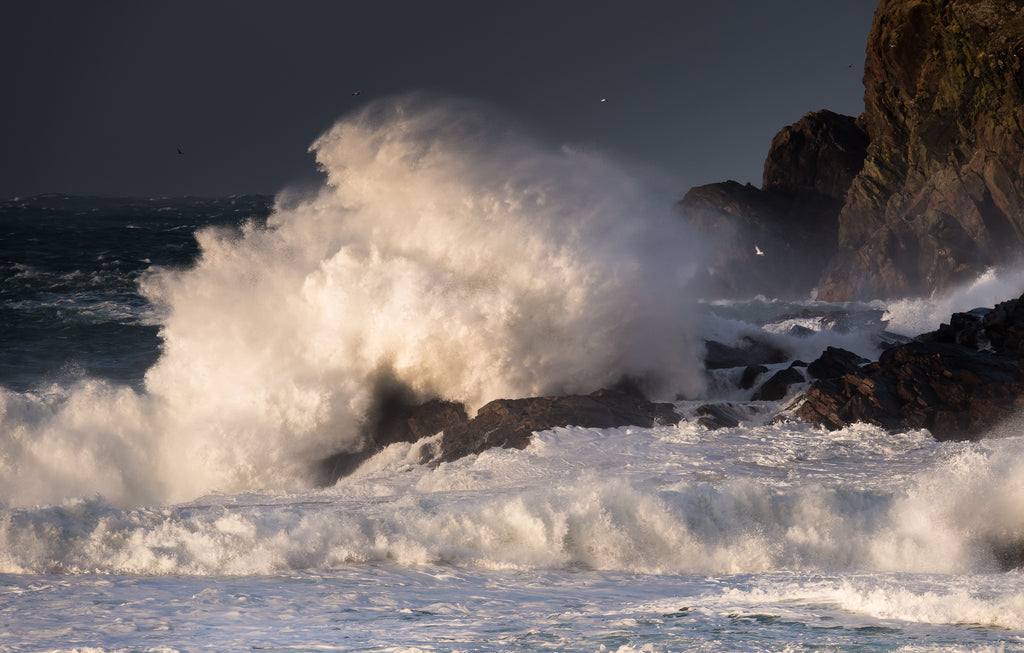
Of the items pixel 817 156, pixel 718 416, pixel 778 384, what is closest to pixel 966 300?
pixel 778 384

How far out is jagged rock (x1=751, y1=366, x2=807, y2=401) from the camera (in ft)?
43.4

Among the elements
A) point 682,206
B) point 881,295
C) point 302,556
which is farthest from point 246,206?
point 302,556

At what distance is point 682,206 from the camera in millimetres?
68750

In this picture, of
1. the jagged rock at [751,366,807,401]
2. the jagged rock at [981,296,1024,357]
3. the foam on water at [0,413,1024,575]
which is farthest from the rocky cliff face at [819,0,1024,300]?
the foam on water at [0,413,1024,575]

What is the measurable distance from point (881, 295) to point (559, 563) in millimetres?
45650

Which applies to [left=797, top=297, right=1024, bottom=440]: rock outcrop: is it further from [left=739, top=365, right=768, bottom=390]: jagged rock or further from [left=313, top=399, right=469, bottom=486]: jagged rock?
[left=313, top=399, right=469, bottom=486]: jagged rock

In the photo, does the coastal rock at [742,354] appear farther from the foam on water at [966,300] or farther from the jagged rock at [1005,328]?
the foam on water at [966,300]

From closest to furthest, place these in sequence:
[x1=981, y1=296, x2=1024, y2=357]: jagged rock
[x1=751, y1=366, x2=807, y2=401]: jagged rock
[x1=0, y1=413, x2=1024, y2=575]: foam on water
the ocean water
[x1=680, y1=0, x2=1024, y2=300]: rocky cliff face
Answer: the ocean water
[x1=0, y1=413, x2=1024, y2=575]: foam on water
[x1=981, y1=296, x2=1024, y2=357]: jagged rock
[x1=751, y1=366, x2=807, y2=401]: jagged rock
[x1=680, y1=0, x2=1024, y2=300]: rocky cliff face

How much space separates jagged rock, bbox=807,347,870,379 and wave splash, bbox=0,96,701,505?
1.88 meters

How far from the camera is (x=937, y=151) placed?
47250mm

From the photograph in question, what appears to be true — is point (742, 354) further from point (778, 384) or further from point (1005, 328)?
point (1005, 328)

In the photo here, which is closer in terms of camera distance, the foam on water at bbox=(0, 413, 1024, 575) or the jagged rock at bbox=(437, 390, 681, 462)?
the foam on water at bbox=(0, 413, 1024, 575)

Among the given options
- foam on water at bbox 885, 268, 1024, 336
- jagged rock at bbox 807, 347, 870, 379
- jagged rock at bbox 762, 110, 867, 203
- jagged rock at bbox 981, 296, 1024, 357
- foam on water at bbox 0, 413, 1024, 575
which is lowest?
foam on water at bbox 0, 413, 1024, 575

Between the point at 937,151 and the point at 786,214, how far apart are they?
18.8 metres
